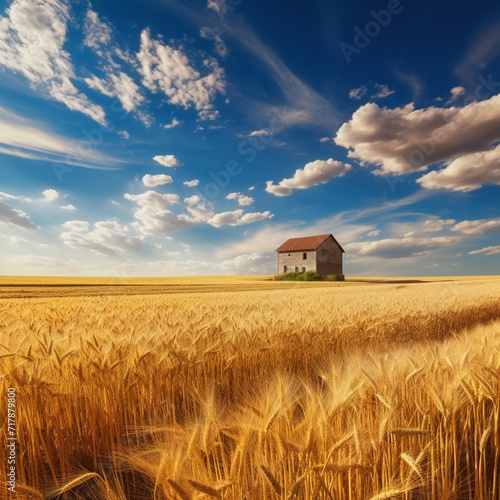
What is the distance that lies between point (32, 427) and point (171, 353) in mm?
1152

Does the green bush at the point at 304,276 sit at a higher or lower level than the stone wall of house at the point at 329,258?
lower

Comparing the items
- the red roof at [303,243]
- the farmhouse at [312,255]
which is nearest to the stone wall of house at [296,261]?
the farmhouse at [312,255]

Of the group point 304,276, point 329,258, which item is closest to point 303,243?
point 329,258

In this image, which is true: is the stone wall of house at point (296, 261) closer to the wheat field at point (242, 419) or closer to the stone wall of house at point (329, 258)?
the stone wall of house at point (329, 258)

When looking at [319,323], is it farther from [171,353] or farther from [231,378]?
[171,353]

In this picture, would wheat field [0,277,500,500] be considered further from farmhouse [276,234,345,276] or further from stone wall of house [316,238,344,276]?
stone wall of house [316,238,344,276]

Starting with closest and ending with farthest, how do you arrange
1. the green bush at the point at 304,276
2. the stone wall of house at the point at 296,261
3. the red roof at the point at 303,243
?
the green bush at the point at 304,276 → the stone wall of house at the point at 296,261 → the red roof at the point at 303,243

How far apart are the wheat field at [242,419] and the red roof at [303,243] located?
144ft

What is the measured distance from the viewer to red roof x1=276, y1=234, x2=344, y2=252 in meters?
47.2

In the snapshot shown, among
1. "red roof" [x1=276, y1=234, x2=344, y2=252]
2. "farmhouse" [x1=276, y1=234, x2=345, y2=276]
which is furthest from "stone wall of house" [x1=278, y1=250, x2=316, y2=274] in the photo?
"red roof" [x1=276, y1=234, x2=344, y2=252]

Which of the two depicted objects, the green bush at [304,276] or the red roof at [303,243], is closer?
the green bush at [304,276]

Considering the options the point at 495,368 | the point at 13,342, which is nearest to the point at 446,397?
the point at 495,368

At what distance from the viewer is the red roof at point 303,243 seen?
4719 cm

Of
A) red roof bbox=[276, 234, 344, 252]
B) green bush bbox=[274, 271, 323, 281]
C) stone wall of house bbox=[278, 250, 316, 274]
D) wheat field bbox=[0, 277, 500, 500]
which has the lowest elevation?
wheat field bbox=[0, 277, 500, 500]
